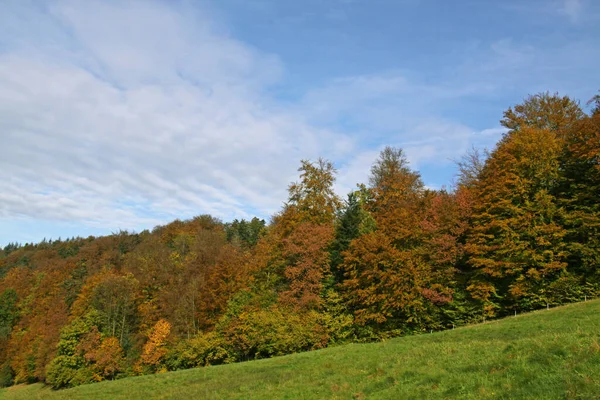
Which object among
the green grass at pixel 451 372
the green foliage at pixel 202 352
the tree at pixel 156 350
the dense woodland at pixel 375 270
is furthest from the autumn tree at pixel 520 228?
the tree at pixel 156 350

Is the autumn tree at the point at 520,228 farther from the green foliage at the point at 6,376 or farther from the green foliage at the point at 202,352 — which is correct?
the green foliage at the point at 6,376

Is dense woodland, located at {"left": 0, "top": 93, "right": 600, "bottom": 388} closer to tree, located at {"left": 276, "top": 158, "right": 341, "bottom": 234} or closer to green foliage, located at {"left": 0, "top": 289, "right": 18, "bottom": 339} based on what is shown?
tree, located at {"left": 276, "top": 158, "right": 341, "bottom": 234}

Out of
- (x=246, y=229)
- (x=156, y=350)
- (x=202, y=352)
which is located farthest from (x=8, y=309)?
(x=202, y=352)

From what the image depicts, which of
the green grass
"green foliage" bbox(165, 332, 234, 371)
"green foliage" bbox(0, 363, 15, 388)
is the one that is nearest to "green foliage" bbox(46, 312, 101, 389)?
"green foliage" bbox(165, 332, 234, 371)

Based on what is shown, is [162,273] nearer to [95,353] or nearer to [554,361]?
Result: [95,353]

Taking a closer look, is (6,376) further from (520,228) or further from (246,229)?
(520,228)

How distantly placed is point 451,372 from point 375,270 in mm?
24692

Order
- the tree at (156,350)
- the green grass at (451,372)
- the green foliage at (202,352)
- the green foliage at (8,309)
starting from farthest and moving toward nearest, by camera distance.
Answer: the green foliage at (8,309)
the tree at (156,350)
the green foliage at (202,352)
the green grass at (451,372)

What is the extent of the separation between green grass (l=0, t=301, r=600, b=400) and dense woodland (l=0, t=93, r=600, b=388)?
7967 mm

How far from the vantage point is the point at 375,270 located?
37.5 m

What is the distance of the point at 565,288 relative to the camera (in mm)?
32094

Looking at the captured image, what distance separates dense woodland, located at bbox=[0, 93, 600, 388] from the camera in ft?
109

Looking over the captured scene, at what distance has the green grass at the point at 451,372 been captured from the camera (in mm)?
10023

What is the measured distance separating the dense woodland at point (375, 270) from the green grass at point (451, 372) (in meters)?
7.97
